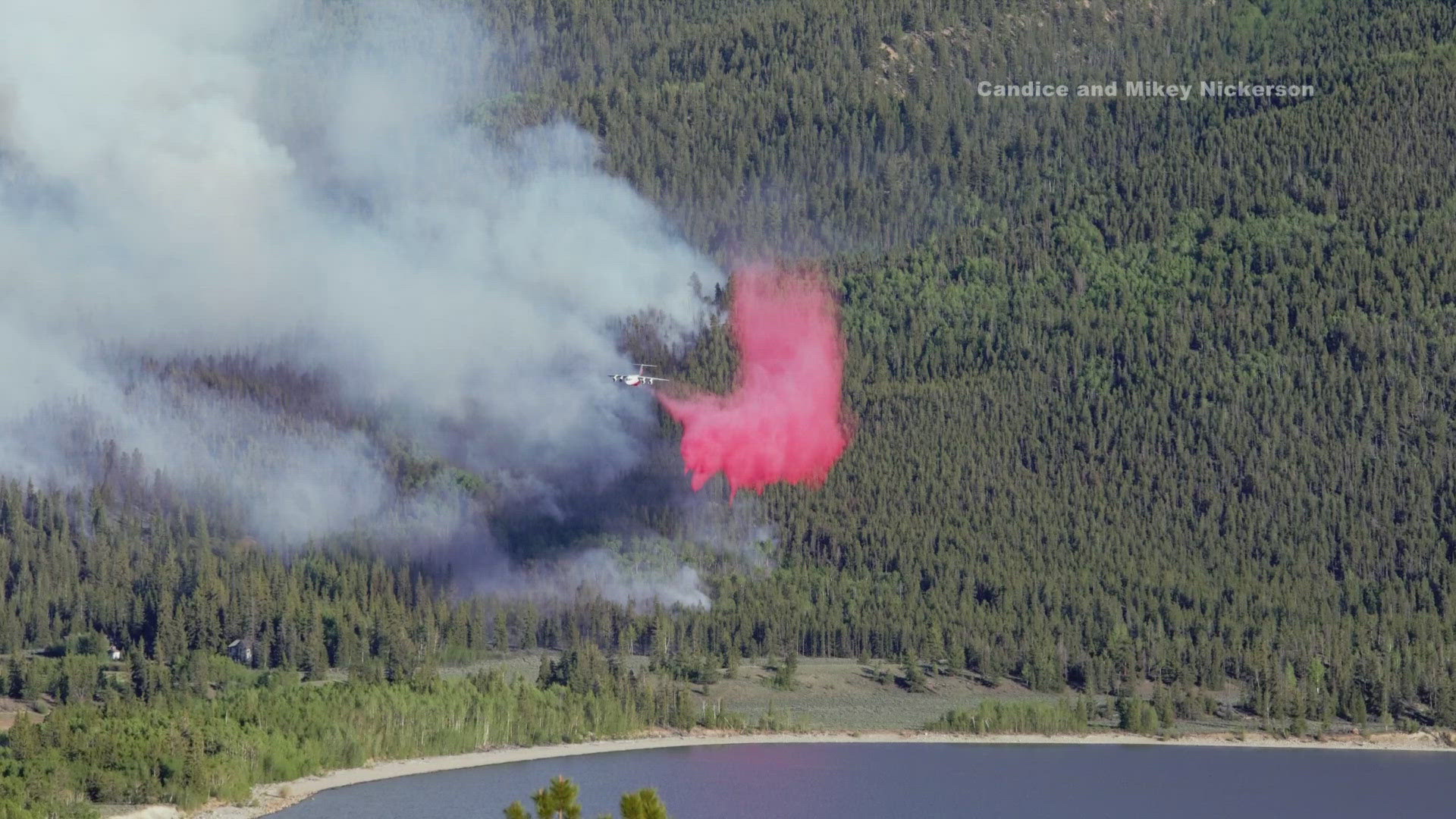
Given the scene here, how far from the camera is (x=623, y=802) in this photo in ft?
486

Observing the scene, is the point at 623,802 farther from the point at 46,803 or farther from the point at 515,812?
the point at 46,803

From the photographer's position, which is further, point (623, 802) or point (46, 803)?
point (46, 803)

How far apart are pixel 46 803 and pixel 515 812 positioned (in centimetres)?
6218

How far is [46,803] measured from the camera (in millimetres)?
199000

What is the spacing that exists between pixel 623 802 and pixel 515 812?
5191mm

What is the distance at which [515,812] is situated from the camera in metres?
147

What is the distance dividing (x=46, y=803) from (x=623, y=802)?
63.6 metres

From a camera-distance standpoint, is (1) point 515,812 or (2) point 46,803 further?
(2) point 46,803

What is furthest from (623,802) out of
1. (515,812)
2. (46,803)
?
(46,803)
